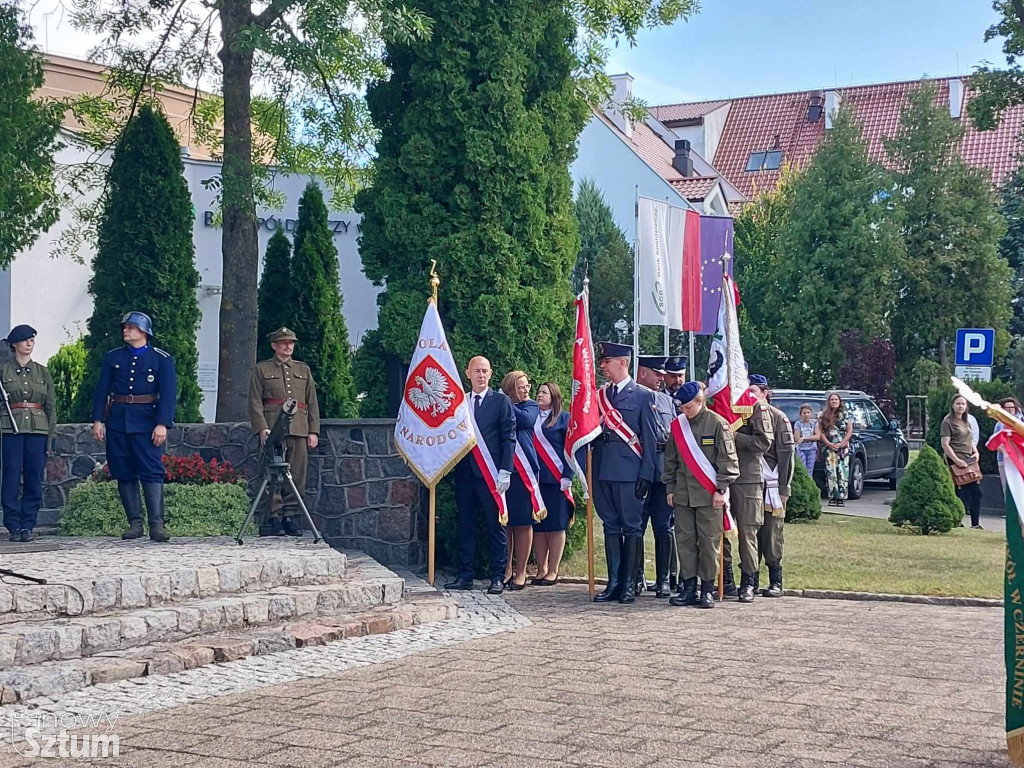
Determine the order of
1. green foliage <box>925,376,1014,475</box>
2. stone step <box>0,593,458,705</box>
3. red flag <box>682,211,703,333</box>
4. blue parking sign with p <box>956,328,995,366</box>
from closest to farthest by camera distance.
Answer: stone step <box>0,593,458,705</box> < red flag <box>682,211,703,333</box> < blue parking sign with p <box>956,328,995,366</box> < green foliage <box>925,376,1014,475</box>

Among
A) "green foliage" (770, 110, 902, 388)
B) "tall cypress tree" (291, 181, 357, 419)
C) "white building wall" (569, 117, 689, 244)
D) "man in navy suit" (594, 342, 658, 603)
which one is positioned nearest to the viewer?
"man in navy suit" (594, 342, 658, 603)

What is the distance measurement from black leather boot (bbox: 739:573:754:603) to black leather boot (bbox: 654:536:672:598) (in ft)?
2.03

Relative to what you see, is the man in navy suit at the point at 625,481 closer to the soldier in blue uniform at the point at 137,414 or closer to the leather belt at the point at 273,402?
the leather belt at the point at 273,402

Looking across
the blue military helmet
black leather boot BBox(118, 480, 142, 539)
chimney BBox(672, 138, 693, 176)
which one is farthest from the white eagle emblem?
chimney BBox(672, 138, 693, 176)

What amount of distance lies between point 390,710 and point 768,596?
17.7ft

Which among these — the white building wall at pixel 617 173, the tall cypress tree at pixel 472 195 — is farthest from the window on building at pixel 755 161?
the tall cypress tree at pixel 472 195

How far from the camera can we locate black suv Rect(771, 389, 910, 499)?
22203 mm

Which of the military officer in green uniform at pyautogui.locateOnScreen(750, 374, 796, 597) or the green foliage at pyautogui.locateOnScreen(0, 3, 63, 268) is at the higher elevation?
the green foliage at pyautogui.locateOnScreen(0, 3, 63, 268)

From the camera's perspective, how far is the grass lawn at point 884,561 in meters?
11.4

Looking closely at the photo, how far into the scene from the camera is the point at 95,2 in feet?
48.0

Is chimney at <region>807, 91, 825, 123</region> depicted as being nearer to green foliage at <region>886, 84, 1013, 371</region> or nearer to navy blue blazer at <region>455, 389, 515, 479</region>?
green foliage at <region>886, 84, 1013, 371</region>

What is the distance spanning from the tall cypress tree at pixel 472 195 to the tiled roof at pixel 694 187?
106ft

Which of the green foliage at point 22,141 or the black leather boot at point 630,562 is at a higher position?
the green foliage at point 22,141

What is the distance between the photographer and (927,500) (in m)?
15.7
